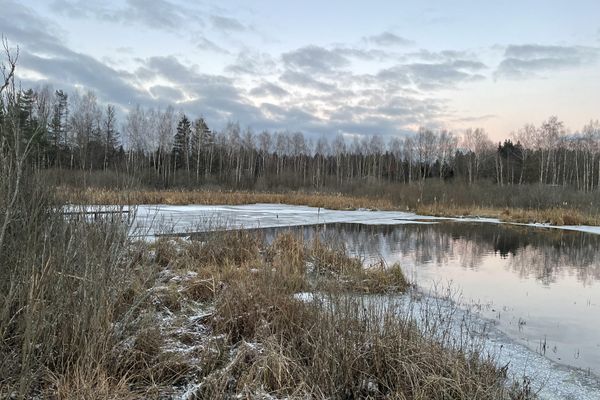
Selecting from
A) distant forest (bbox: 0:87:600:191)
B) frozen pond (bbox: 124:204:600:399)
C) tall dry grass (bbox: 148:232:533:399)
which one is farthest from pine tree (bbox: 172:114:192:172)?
tall dry grass (bbox: 148:232:533:399)

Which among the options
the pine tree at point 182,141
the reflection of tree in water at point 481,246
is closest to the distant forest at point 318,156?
the pine tree at point 182,141

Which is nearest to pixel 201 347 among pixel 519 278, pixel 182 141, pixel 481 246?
pixel 519 278

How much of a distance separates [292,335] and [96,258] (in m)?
1.92

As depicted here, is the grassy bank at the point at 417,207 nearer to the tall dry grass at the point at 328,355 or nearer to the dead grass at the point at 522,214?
the dead grass at the point at 522,214

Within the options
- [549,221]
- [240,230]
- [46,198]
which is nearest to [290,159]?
[549,221]

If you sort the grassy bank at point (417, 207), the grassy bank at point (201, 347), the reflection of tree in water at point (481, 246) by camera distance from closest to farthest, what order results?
the grassy bank at point (201, 347) < the reflection of tree in water at point (481, 246) < the grassy bank at point (417, 207)

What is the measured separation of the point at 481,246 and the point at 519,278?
15.7ft

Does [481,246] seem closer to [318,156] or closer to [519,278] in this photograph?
[519,278]

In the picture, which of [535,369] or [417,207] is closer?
[535,369]

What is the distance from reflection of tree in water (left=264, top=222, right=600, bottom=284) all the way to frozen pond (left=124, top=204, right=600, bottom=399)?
0.03 metres

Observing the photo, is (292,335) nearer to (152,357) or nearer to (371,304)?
(371,304)

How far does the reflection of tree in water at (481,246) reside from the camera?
9945 millimetres

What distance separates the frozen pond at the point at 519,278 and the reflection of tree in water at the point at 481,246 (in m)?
0.03

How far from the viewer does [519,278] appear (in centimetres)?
889
